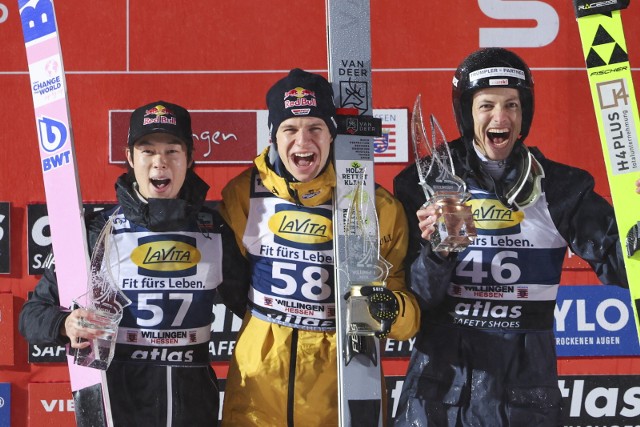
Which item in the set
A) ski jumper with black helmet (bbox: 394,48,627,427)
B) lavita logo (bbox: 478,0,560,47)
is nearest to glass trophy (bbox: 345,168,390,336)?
ski jumper with black helmet (bbox: 394,48,627,427)

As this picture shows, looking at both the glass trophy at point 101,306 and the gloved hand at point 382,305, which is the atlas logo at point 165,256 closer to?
the glass trophy at point 101,306

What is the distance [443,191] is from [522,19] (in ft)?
5.53

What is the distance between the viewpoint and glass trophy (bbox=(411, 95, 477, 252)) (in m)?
2.47

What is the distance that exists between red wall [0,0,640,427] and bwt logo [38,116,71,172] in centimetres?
106

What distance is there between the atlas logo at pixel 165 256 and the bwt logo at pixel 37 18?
0.73m

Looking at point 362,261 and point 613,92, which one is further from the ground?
point 613,92

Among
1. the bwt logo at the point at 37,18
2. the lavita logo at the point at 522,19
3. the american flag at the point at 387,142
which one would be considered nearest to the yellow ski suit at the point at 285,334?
the bwt logo at the point at 37,18

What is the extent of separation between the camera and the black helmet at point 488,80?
2.73 metres

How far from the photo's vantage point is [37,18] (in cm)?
291

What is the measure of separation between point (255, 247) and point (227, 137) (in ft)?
4.19

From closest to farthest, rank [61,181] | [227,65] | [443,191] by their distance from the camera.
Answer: [443,191] → [61,181] → [227,65]

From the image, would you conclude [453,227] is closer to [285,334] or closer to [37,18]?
[285,334]

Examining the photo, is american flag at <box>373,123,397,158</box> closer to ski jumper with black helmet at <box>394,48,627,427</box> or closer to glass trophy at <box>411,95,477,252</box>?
glass trophy at <box>411,95,477,252</box>

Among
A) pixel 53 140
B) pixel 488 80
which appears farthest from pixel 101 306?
pixel 488 80
